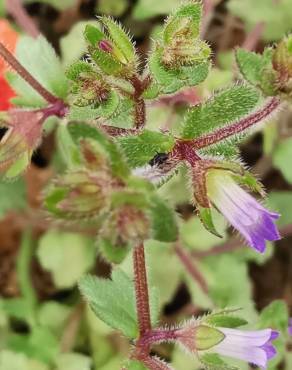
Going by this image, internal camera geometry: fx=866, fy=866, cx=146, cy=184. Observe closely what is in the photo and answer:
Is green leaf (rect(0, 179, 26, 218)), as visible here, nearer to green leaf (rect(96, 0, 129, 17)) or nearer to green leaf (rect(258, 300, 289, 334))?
green leaf (rect(96, 0, 129, 17))

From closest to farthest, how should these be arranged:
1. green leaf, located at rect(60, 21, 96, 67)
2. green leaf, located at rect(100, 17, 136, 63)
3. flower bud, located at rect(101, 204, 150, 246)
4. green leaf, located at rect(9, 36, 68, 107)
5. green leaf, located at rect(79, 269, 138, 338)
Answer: flower bud, located at rect(101, 204, 150, 246), green leaf, located at rect(100, 17, 136, 63), green leaf, located at rect(79, 269, 138, 338), green leaf, located at rect(9, 36, 68, 107), green leaf, located at rect(60, 21, 96, 67)

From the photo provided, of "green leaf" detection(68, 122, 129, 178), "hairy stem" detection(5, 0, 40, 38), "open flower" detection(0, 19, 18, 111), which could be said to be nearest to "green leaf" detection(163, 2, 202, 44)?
"green leaf" detection(68, 122, 129, 178)

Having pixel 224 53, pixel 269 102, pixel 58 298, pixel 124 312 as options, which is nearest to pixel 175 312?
pixel 58 298

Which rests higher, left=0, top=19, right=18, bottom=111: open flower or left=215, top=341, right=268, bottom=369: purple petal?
left=0, top=19, right=18, bottom=111: open flower

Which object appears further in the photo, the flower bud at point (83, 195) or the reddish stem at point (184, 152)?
the reddish stem at point (184, 152)

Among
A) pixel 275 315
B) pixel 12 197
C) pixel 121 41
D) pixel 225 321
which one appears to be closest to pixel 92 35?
pixel 121 41

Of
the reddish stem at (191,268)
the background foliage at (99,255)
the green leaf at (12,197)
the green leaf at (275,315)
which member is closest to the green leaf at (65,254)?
the background foliage at (99,255)

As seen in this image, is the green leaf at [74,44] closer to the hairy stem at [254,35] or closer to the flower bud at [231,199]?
the hairy stem at [254,35]

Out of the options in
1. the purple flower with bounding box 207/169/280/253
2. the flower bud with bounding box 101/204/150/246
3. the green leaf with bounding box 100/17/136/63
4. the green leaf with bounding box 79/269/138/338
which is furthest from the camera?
the green leaf with bounding box 79/269/138/338
